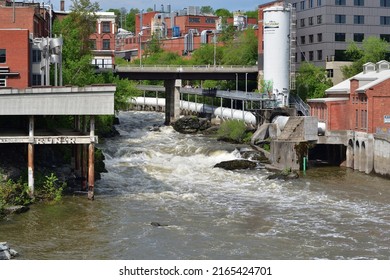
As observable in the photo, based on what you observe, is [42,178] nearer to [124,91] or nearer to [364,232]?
[364,232]

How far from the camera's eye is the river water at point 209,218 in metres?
34.2

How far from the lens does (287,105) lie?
287 ft

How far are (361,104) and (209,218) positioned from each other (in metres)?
28.3

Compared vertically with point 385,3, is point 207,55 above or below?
below

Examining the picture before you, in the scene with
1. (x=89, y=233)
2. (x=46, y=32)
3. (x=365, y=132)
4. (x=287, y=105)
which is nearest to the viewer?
(x=89, y=233)

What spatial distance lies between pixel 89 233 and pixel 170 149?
34.3m

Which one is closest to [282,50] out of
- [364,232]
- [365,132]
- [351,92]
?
[351,92]

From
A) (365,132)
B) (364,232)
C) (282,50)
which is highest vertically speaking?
(282,50)

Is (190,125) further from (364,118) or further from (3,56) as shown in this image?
(3,56)

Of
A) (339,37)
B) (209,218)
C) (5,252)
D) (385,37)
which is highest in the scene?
(385,37)

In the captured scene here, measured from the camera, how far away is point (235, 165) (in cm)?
6128

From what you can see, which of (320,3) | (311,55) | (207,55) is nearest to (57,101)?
(320,3)

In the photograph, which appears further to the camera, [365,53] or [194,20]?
[194,20]

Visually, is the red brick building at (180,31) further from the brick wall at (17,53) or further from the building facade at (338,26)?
the brick wall at (17,53)
